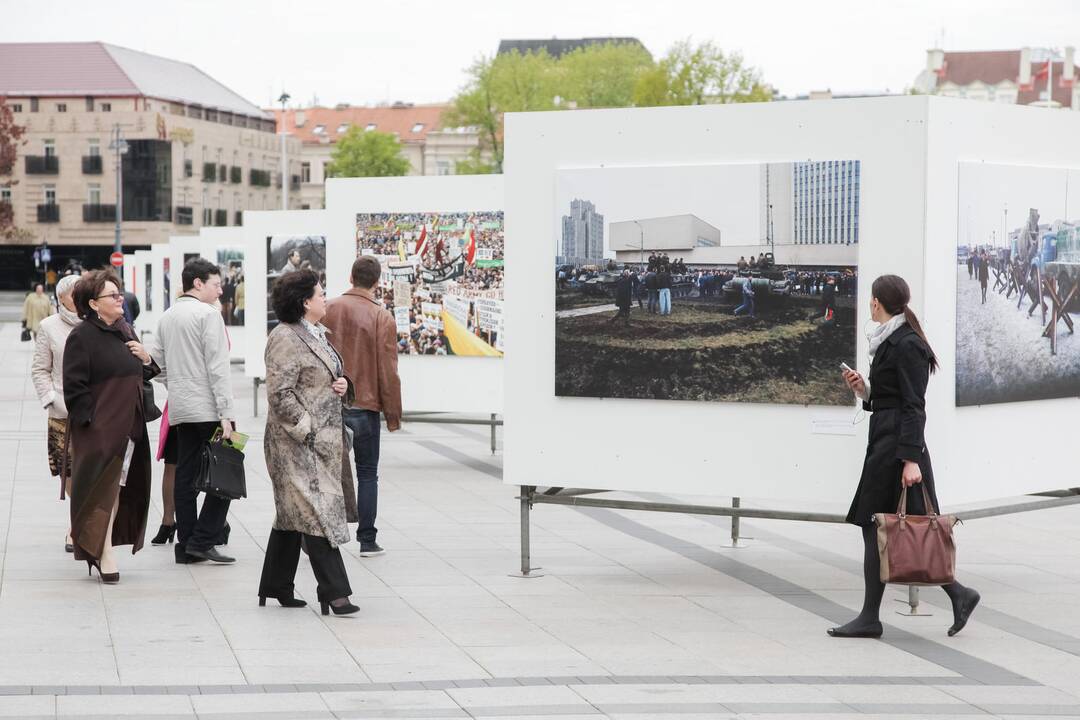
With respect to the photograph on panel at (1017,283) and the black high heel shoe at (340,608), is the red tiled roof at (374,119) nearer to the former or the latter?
the photograph on panel at (1017,283)

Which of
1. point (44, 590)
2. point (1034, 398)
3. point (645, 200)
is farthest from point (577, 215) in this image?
point (44, 590)

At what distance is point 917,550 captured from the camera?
7.96m

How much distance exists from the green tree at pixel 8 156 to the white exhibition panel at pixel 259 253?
7666cm

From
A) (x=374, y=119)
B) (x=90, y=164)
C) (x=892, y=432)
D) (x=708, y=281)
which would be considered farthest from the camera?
(x=374, y=119)

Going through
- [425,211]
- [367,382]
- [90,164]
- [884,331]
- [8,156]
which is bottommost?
[367,382]

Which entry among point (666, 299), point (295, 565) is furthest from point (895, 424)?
point (295, 565)

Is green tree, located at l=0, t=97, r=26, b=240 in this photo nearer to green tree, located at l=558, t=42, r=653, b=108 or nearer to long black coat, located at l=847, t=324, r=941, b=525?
green tree, located at l=558, t=42, r=653, b=108

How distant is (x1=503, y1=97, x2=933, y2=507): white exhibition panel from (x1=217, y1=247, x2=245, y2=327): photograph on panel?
57.4 ft

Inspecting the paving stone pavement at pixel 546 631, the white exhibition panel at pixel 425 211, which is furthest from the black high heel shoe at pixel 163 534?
the white exhibition panel at pixel 425 211

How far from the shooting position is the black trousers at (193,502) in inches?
400

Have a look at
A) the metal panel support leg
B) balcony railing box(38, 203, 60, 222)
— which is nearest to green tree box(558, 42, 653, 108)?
balcony railing box(38, 203, 60, 222)

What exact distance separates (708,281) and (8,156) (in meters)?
90.7

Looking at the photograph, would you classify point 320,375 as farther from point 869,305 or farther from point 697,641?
point 869,305

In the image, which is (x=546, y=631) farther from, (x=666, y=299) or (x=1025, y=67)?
(x=1025, y=67)
